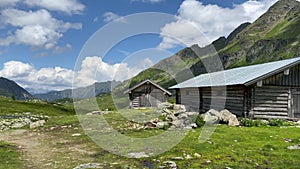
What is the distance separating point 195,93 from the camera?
4188 centimetres

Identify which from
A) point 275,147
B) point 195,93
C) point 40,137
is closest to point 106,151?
point 40,137

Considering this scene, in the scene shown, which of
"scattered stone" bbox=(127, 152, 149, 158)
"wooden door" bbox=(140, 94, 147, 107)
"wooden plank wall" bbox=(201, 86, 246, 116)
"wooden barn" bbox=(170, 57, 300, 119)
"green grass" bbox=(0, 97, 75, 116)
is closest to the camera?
"scattered stone" bbox=(127, 152, 149, 158)

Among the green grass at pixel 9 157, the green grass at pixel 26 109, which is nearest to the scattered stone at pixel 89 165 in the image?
the green grass at pixel 9 157

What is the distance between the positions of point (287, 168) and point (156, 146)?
21.9 feet

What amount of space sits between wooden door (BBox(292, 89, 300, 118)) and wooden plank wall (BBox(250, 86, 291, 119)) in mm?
578

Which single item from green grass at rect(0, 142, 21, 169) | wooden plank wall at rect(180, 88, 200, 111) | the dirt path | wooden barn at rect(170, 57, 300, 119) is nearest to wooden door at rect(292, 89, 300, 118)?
wooden barn at rect(170, 57, 300, 119)

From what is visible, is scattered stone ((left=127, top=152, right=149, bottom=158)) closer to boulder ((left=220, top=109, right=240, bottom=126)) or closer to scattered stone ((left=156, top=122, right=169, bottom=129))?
scattered stone ((left=156, top=122, right=169, bottom=129))

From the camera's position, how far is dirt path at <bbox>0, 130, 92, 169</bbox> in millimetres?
12367

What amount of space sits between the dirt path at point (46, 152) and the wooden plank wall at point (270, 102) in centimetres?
1856

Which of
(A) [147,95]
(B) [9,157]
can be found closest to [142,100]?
(A) [147,95]

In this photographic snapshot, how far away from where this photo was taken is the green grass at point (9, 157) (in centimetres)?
1194

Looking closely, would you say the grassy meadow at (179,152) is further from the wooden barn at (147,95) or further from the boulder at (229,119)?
the wooden barn at (147,95)

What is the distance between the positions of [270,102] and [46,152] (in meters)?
21.9

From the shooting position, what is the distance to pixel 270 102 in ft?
92.9
